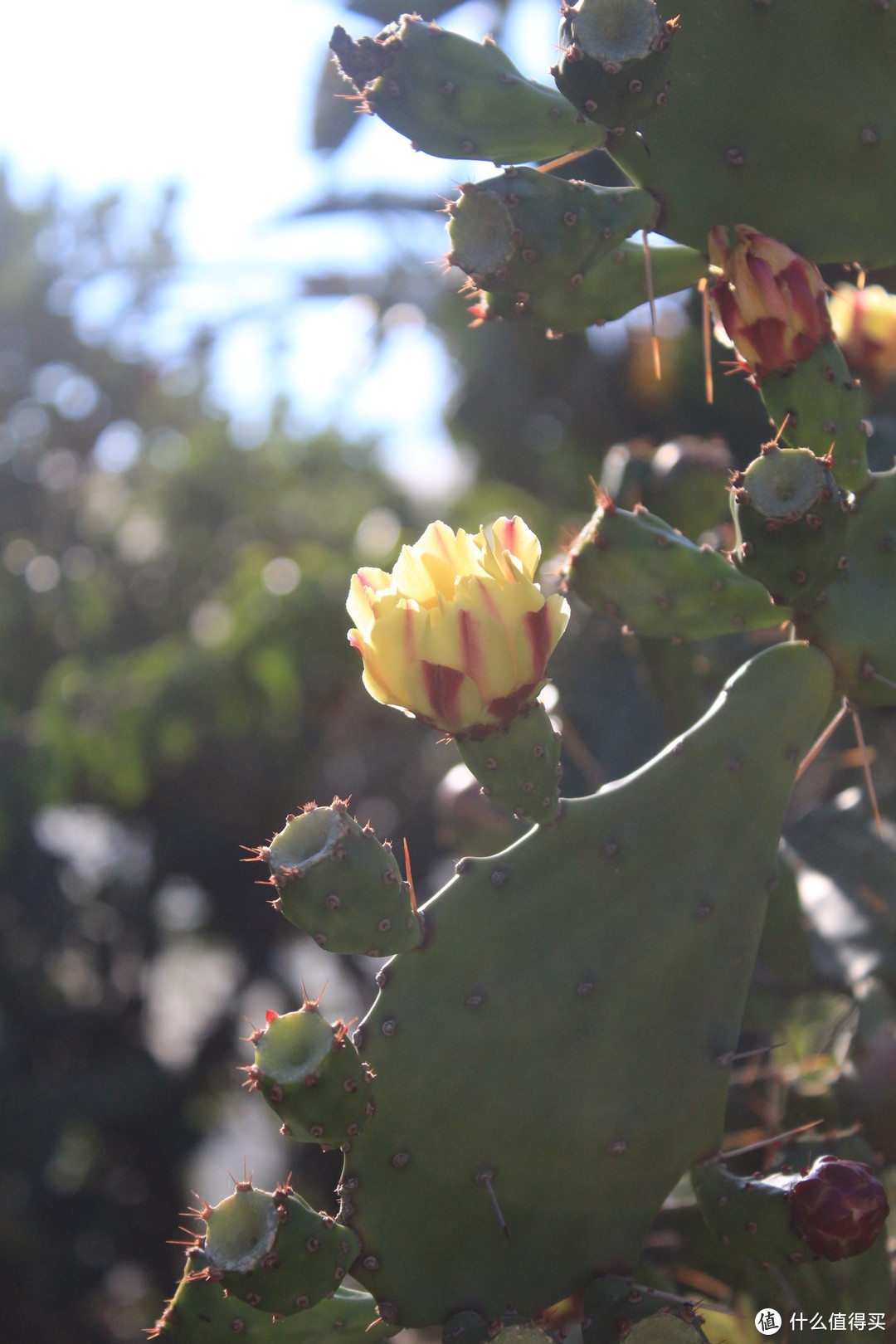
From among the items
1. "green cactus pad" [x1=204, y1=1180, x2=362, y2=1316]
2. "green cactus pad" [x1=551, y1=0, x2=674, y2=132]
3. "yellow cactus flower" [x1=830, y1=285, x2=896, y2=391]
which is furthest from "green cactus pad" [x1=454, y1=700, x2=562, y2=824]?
"yellow cactus flower" [x1=830, y1=285, x2=896, y2=391]

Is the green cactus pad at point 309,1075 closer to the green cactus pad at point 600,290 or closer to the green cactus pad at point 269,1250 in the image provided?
the green cactus pad at point 269,1250

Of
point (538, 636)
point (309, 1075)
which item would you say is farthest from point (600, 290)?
point (309, 1075)

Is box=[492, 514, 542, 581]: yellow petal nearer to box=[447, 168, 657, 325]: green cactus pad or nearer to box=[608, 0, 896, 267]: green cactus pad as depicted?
box=[447, 168, 657, 325]: green cactus pad

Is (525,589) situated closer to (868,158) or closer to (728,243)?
(728,243)

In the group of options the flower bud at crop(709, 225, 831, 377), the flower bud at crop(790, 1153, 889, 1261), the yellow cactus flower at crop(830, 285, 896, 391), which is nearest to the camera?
the flower bud at crop(790, 1153, 889, 1261)

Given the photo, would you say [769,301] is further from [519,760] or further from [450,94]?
[519,760]

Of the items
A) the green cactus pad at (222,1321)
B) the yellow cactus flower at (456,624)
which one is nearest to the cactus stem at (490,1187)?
the green cactus pad at (222,1321)

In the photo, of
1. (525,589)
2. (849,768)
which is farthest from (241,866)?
(525,589)
